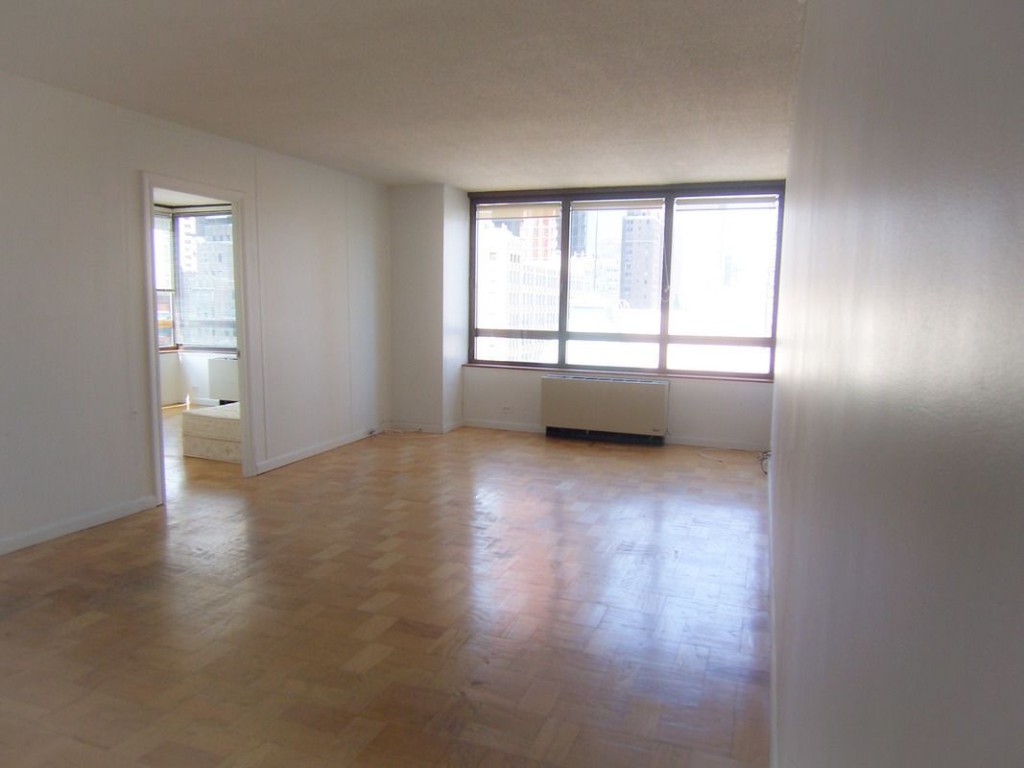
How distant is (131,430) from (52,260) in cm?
121

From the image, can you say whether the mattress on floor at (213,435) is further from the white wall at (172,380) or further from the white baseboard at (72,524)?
the white wall at (172,380)

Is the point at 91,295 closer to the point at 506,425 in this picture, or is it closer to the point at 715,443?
the point at 506,425

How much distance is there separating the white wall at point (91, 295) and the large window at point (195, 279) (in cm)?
359

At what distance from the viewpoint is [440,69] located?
3.61m

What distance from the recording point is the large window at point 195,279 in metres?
8.93

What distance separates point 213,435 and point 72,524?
2.03m

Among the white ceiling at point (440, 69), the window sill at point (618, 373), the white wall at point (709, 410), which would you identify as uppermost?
the white ceiling at point (440, 69)

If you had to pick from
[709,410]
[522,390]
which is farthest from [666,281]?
[522,390]

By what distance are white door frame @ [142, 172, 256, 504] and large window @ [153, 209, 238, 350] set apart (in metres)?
3.75

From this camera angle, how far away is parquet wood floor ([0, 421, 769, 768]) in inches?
87.4

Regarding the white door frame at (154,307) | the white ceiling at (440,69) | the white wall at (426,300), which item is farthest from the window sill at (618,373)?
the white door frame at (154,307)

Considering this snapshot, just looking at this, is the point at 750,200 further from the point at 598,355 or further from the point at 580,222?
the point at 598,355

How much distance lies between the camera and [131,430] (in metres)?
4.54

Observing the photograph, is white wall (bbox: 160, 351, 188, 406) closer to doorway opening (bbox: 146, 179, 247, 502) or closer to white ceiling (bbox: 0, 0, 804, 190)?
doorway opening (bbox: 146, 179, 247, 502)
